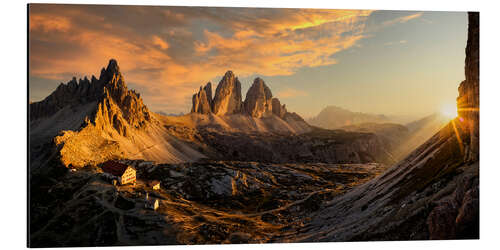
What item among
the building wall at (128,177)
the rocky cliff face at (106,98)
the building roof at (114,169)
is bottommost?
the building wall at (128,177)

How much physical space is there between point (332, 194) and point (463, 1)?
133 feet

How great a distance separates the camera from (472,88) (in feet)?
108

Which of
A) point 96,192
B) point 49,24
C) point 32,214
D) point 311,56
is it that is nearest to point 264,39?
point 311,56

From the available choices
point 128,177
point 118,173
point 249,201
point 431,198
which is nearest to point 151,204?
point 118,173

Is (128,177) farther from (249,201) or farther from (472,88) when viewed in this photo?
(472,88)

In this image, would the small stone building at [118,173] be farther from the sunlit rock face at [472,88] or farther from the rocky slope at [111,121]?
the sunlit rock face at [472,88]

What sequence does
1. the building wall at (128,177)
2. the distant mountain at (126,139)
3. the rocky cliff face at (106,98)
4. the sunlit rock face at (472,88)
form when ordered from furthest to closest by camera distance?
the rocky cliff face at (106,98)
the distant mountain at (126,139)
the building wall at (128,177)
the sunlit rock face at (472,88)

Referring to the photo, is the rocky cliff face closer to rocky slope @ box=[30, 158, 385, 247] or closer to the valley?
the valley

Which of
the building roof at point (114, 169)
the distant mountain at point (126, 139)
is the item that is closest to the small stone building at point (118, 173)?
the building roof at point (114, 169)

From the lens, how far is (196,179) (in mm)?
72312

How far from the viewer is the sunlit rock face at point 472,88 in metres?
31.9

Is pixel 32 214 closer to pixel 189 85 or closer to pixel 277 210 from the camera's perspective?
pixel 277 210

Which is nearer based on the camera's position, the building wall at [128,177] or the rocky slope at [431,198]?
the rocky slope at [431,198]
